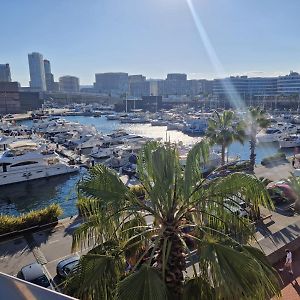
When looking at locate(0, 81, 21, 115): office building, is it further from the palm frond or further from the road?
the palm frond

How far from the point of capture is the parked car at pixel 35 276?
11992 mm

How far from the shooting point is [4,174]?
3503cm

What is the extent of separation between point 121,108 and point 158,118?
49762mm

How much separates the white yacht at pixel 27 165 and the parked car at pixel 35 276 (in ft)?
82.3

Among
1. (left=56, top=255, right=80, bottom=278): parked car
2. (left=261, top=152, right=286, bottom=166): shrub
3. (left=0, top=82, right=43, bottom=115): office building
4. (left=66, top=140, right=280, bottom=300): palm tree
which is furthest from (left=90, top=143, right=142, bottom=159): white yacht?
(left=0, top=82, right=43, bottom=115): office building

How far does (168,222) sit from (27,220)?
45.1 ft

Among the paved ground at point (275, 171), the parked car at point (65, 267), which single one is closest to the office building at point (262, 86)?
the paved ground at point (275, 171)

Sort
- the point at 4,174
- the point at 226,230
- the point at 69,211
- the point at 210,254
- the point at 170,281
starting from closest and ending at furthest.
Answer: the point at 210,254 → the point at 170,281 → the point at 226,230 → the point at 69,211 → the point at 4,174

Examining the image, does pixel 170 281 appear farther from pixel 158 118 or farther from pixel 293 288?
pixel 158 118

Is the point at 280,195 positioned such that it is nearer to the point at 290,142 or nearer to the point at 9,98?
the point at 290,142

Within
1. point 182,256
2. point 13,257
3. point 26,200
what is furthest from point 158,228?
point 26,200

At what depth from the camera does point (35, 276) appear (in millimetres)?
Answer: 12133

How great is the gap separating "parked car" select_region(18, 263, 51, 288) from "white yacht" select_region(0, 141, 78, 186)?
82.3 feet

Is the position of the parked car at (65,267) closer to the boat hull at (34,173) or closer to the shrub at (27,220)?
the shrub at (27,220)
